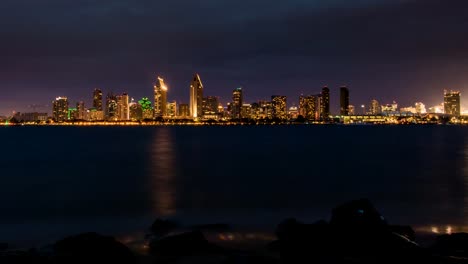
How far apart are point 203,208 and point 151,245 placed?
845cm

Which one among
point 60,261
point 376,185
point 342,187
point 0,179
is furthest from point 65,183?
point 60,261

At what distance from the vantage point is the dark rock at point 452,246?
11797mm

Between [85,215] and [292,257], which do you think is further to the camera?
[85,215]

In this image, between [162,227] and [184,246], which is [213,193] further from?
[184,246]

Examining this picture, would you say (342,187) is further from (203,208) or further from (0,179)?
(0,179)

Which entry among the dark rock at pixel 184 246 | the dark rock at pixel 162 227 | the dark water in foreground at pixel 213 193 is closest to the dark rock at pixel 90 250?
the dark rock at pixel 184 246

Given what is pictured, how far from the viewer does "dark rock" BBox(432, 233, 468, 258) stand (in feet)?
38.7

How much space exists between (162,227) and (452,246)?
349 inches

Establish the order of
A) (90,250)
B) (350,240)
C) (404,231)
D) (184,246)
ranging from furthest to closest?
(404,231), (184,246), (350,240), (90,250)

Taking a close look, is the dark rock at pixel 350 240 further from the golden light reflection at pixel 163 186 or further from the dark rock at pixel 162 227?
the golden light reflection at pixel 163 186

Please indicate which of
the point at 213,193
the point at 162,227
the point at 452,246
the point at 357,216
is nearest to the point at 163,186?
the point at 213,193

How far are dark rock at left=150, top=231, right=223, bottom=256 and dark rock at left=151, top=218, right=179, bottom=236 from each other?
8.35 feet

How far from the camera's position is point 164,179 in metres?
33.1

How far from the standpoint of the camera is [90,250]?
36.4 ft
